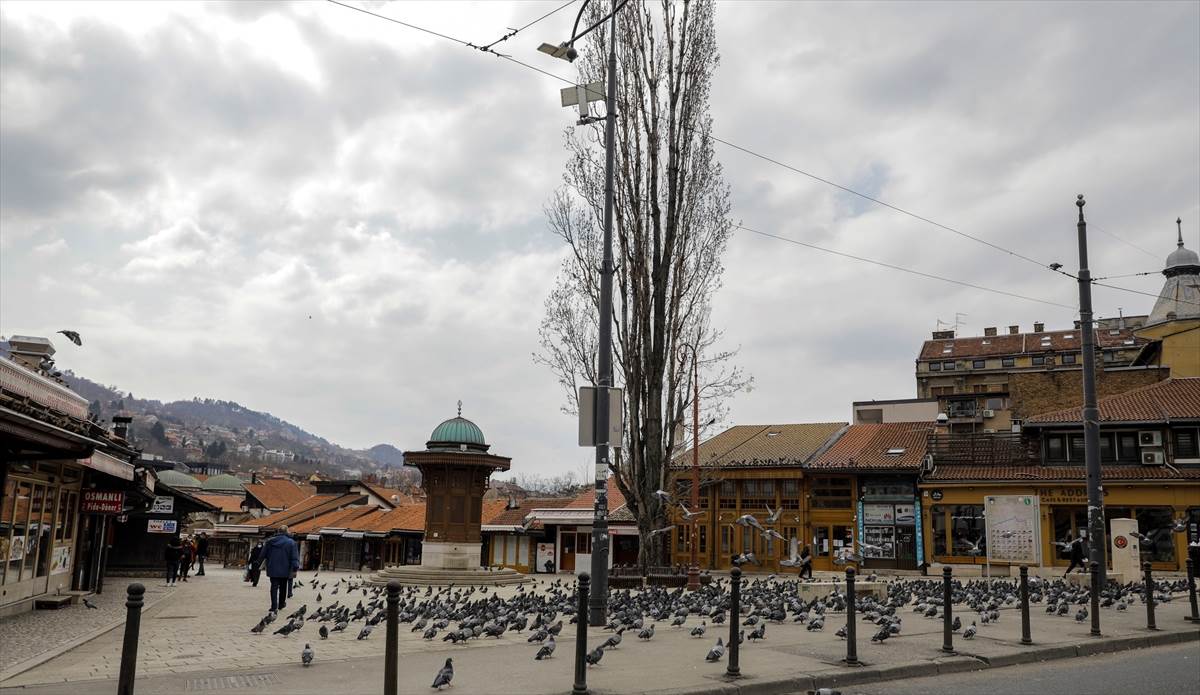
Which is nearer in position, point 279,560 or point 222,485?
point 279,560

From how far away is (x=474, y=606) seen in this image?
1459cm

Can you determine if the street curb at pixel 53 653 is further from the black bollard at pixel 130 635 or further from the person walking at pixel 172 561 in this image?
the person walking at pixel 172 561

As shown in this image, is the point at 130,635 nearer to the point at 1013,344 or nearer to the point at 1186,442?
the point at 1186,442

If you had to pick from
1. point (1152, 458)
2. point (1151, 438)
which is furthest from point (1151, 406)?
point (1152, 458)

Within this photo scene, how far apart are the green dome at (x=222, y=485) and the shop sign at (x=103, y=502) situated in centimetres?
6515

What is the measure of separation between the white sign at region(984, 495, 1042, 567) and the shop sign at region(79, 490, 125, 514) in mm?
27925

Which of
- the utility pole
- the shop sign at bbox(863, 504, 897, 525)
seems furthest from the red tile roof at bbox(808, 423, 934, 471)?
the utility pole

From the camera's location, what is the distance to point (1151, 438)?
3159 cm

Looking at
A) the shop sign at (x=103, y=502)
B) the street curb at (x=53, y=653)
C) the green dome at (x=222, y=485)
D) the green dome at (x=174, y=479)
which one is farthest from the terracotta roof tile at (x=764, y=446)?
the green dome at (x=222, y=485)

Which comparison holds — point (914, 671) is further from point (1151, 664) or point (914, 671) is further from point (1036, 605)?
point (1036, 605)

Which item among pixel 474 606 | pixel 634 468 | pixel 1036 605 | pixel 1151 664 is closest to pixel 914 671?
pixel 1151 664

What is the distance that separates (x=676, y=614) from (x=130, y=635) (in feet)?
29.0

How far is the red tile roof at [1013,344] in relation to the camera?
68812mm

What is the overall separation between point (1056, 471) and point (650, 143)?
21309mm
